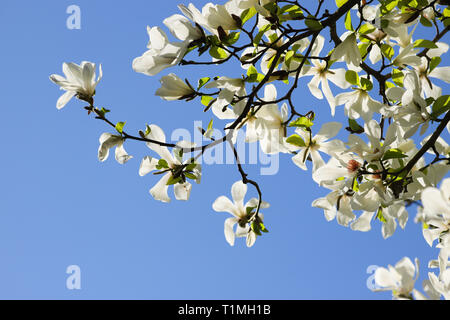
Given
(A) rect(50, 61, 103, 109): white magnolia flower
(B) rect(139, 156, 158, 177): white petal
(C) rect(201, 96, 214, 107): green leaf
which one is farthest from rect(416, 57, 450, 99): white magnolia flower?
(A) rect(50, 61, 103, 109): white magnolia flower

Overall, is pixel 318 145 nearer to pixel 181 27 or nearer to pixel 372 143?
pixel 372 143

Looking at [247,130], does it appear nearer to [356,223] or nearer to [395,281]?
Result: [356,223]

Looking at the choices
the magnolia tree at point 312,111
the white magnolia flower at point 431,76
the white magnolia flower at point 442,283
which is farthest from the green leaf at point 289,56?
the white magnolia flower at point 442,283

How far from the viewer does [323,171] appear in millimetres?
1141

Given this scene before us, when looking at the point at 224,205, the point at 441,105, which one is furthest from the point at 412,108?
the point at 224,205

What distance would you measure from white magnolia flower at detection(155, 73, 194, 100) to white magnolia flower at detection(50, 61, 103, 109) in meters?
0.21

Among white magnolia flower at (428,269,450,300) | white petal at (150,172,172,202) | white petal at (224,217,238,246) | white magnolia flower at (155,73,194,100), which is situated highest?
white magnolia flower at (155,73,194,100)

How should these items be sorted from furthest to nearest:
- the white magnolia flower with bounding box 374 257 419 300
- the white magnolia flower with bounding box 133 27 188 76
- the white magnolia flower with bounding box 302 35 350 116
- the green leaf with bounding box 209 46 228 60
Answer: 1. the white magnolia flower with bounding box 374 257 419 300
2. the white magnolia flower with bounding box 302 35 350 116
3. the green leaf with bounding box 209 46 228 60
4. the white magnolia flower with bounding box 133 27 188 76

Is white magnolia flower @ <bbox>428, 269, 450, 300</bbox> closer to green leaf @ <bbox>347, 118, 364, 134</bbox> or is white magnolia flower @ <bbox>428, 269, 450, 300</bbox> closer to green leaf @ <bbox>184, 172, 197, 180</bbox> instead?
green leaf @ <bbox>347, 118, 364, 134</bbox>

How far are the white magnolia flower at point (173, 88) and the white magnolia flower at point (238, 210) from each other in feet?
1.33

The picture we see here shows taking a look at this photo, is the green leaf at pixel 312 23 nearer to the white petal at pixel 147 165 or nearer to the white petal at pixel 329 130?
the white petal at pixel 329 130

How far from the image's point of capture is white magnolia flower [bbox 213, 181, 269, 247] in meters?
1.35

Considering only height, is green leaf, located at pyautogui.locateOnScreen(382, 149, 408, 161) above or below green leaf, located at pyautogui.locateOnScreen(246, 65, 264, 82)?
below

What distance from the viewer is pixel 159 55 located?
962mm
